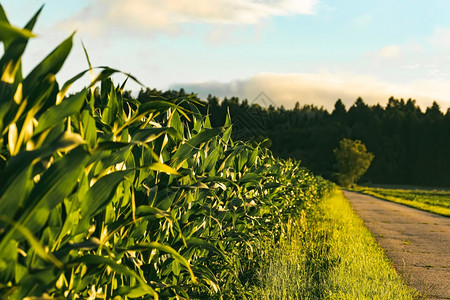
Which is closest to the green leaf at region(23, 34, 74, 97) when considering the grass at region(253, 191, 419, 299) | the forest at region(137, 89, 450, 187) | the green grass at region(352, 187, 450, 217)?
the grass at region(253, 191, 419, 299)

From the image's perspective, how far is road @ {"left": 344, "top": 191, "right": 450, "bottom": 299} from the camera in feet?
17.1

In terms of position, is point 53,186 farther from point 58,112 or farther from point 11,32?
point 11,32

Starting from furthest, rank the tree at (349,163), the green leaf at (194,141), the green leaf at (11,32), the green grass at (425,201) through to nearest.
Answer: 1. the tree at (349,163)
2. the green grass at (425,201)
3. the green leaf at (194,141)
4. the green leaf at (11,32)

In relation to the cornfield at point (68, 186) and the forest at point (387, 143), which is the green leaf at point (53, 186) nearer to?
the cornfield at point (68, 186)

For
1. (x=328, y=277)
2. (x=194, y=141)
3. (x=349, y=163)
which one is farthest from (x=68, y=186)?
(x=349, y=163)

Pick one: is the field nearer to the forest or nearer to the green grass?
the green grass

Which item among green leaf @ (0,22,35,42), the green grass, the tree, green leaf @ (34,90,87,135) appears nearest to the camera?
green leaf @ (0,22,35,42)

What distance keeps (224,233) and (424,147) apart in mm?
83349

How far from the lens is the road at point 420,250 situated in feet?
17.1

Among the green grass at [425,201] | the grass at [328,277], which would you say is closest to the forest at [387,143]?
the green grass at [425,201]

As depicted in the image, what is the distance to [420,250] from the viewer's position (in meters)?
7.55

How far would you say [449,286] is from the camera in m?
5.15

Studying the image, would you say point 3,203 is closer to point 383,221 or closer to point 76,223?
→ point 76,223

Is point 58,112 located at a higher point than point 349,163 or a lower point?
higher
